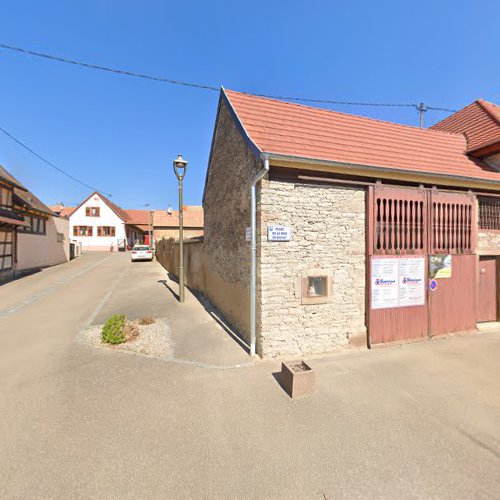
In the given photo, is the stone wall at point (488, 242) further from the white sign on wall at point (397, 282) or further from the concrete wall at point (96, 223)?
the concrete wall at point (96, 223)

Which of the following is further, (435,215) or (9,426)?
(435,215)

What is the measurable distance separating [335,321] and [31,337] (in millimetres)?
7359

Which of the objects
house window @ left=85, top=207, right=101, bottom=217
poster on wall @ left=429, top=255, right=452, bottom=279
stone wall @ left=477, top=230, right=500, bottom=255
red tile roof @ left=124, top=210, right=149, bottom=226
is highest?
red tile roof @ left=124, top=210, right=149, bottom=226

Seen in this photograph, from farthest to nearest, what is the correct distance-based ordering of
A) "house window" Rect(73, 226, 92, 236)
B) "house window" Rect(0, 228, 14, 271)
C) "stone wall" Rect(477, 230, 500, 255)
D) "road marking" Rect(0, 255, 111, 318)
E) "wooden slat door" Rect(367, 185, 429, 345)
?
"house window" Rect(73, 226, 92, 236)
"house window" Rect(0, 228, 14, 271)
"road marking" Rect(0, 255, 111, 318)
"stone wall" Rect(477, 230, 500, 255)
"wooden slat door" Rect(367, 185, 429, 345)

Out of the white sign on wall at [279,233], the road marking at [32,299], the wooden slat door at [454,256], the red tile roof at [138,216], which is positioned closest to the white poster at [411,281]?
the wooden slat door at [454,256]

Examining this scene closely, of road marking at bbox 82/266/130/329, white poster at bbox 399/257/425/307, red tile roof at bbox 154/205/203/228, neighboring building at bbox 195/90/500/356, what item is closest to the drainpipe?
neighboring building at bbox 195/90/500/356

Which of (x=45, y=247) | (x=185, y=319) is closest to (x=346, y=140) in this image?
(x=185, y=319)

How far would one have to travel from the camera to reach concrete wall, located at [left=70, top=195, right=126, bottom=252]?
36.1 metres

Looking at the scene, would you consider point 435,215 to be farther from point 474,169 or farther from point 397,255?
point 474,169

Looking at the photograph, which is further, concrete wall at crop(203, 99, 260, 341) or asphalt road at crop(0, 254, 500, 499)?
concrete wall at crop(203, 99, 260, 341)

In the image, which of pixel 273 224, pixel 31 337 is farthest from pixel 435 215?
pixel 31 337

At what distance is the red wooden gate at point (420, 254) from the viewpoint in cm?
580

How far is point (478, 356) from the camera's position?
5.39 metres

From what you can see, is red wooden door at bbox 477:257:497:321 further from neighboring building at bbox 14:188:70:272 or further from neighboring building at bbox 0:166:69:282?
neighboring building at bbox 14:188:70:272
